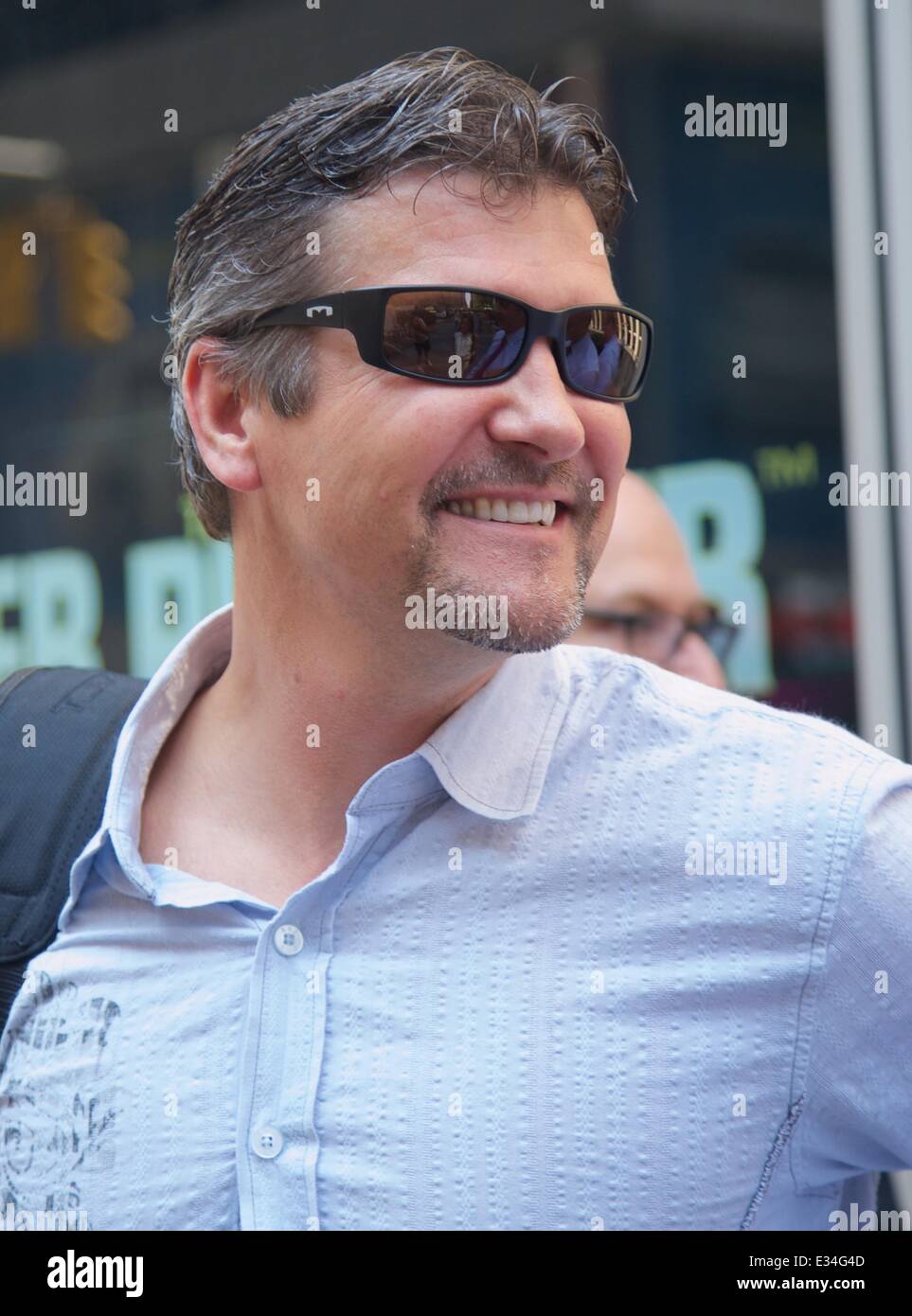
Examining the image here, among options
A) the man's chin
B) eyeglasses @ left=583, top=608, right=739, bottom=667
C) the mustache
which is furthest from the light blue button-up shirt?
eyeglasses @ left=583, top=608, right=739, bottom=667

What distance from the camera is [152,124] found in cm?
395

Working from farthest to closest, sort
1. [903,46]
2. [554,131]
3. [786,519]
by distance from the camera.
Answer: [786,519]
[903,46]
[554,131]

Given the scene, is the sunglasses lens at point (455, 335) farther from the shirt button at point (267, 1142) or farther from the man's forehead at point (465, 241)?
the shirt button at point (267, 1142)

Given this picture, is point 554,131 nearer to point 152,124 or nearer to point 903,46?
point 903,46

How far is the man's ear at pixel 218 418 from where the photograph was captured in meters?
1.80

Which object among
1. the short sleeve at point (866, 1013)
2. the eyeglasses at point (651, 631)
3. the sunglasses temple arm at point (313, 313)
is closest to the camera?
the short sleeve at point (866, 1013)

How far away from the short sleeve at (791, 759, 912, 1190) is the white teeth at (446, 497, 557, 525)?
0.47 meters

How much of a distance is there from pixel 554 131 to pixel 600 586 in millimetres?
1025

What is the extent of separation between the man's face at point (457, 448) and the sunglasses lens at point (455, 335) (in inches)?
0.7

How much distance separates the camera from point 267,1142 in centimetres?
149

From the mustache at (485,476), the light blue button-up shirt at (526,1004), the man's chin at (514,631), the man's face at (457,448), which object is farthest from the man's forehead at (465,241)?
the light blue button-up shirt at (526,1004)

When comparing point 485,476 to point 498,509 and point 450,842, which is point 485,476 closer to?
point 498,509

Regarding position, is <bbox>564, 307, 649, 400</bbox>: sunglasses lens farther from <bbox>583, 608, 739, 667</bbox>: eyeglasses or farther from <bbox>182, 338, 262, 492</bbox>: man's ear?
<bbox>583, 608, 739, 667</bbox>: eyeglasses

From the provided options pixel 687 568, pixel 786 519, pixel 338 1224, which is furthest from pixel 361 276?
pixel 786 519
